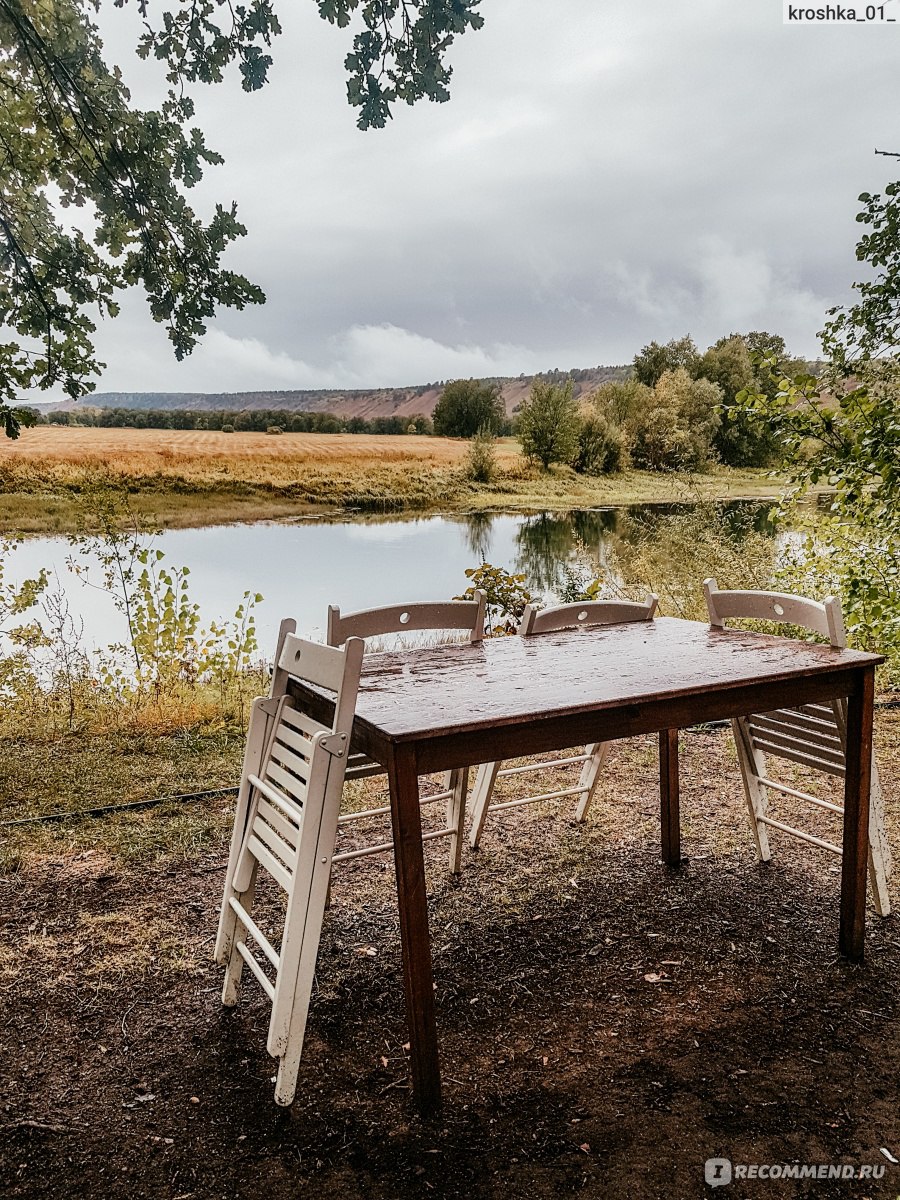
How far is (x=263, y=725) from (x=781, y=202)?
1771 cm

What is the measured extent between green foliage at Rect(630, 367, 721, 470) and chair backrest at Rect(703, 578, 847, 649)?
6.45 m

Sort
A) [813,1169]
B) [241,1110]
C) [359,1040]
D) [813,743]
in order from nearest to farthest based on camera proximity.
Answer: [813,1169]
[241,1110]
[359,1040]
[813,743]

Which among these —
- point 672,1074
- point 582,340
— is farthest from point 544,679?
point 582,340

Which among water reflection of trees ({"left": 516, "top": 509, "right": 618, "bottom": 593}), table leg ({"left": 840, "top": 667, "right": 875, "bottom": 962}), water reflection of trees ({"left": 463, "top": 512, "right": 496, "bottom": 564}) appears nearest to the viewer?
table leg ({"left": 840, "top": 667, "right": 875, "bottom": 962})

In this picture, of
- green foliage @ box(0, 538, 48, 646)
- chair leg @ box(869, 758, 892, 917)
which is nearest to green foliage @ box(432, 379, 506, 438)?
green foliage @ box(0, 538, 48, 646)

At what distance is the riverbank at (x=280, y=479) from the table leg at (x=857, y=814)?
8.62 feet

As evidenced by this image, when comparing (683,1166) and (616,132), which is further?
(616,132)

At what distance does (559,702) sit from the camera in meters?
1.85

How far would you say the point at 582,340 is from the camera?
72.9 ft

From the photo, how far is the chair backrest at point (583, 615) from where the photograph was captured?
9.14ft

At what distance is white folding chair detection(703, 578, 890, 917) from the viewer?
2.43 meters

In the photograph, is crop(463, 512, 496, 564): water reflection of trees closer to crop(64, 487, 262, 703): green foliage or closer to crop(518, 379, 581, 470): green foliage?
crop(518, 379, 581, 470): green foliage

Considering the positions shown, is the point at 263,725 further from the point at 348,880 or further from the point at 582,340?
the point at 582,340

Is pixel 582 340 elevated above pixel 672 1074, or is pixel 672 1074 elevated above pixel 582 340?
pixel 582 340
